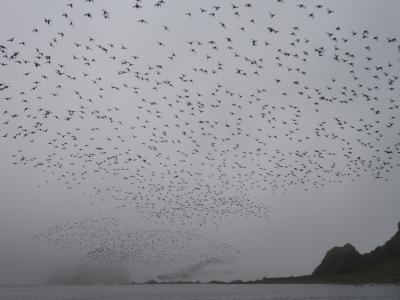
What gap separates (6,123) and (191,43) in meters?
22.1

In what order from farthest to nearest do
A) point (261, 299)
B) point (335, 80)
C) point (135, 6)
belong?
point (261, 299), point (335, 80), point (135, 6)

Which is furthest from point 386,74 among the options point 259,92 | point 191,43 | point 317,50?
point 191,43

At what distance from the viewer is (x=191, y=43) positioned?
46.6 meters

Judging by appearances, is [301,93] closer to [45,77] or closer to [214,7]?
[214,7]

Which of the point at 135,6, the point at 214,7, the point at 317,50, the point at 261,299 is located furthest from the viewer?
the point at 261,299

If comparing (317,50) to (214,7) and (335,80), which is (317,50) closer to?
(335,80)

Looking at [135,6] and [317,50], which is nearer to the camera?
[135,6]

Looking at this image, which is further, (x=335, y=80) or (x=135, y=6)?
(x=335, y=80)

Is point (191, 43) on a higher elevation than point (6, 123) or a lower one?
higher

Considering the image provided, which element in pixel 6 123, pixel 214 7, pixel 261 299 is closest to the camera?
pixel 214 7

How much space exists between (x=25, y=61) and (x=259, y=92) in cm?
2330

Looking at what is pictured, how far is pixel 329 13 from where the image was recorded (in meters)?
43.1

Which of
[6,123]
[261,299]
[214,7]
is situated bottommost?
[261,299]

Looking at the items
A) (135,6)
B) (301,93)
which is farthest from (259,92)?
(135,6)
